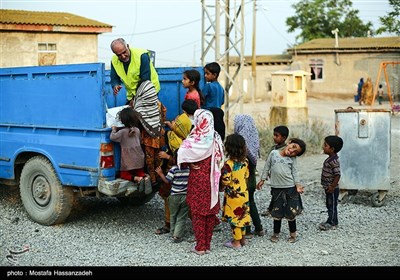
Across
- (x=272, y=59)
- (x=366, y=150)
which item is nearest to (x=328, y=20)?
(x=272, y=59)

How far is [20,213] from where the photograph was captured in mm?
7309

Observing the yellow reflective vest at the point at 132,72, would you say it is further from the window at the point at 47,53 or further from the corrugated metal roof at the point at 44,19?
the window at the point at 47,53

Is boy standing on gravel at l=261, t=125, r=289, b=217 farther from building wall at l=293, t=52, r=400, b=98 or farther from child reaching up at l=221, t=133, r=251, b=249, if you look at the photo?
building wall at l=293, t=52, r=400, b=98

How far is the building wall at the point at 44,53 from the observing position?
20.6 meters

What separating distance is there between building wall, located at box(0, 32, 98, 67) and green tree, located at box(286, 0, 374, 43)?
31625 millimetres

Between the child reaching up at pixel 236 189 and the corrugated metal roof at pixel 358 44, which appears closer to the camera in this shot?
the child reaching up at pixel 236 189

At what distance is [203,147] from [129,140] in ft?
2.80

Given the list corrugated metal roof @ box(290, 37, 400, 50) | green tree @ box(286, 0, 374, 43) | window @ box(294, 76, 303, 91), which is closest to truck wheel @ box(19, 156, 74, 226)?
window @ box(294, 76, 303, 91)

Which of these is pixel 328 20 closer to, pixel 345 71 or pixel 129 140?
pixel 345 71

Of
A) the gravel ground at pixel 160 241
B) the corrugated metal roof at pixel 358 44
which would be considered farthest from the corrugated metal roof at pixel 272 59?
the gravel ground at pixel 160 241

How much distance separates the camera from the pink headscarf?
220 inches

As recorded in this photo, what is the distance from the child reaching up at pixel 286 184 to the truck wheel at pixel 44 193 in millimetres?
2202
